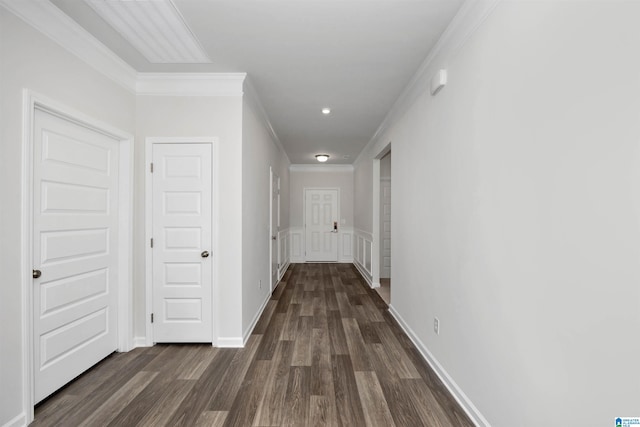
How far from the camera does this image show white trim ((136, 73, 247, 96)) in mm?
2918

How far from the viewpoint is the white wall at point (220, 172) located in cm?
295

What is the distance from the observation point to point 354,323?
3588 mm

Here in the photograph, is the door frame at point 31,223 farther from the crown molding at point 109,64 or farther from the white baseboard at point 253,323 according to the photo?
the white baseboard at point 253,323

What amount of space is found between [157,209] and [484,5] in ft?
9.78

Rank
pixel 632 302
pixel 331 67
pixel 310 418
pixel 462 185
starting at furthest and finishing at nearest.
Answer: pixel 331 67
pixel 462 185
pixel 310 418
pixel 632 302

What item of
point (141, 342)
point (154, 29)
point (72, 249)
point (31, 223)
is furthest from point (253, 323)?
point (154, 29)

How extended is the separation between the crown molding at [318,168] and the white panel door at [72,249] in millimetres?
5413

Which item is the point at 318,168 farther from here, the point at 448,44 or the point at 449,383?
the point at 449,383

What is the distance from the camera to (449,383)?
220 centimetres

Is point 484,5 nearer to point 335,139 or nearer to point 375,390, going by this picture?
point 375,390

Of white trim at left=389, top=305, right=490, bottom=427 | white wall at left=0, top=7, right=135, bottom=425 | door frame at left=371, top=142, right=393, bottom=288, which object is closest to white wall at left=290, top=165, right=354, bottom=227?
door frame at left=371, top=142, right=393, bottom=288

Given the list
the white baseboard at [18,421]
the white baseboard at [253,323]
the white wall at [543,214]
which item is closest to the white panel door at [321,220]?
the white baseboard at [253,323]

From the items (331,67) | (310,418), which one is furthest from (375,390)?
(331,67)

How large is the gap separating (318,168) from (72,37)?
611 centimetres
